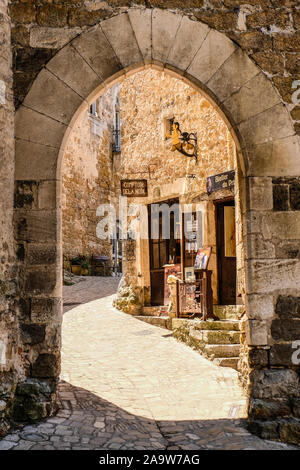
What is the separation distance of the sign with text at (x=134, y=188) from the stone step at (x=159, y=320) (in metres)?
2.30

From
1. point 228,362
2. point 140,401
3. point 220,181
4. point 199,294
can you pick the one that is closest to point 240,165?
point 140,401

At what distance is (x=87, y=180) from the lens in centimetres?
1587

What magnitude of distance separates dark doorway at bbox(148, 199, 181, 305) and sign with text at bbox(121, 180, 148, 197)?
716mm

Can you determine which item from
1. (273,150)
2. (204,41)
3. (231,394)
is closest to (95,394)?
(231,394)

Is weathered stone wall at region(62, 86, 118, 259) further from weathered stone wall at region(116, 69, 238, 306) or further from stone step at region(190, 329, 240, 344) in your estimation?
stone step at region(190, 329, 240, 344)

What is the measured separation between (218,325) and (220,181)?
2.32 meters

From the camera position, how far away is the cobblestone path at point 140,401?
3418mm

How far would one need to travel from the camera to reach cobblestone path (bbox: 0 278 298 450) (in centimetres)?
342

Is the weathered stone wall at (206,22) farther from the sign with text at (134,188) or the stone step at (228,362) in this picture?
the sign with text at (134,188)

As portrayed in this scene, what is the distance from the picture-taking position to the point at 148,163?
955cm

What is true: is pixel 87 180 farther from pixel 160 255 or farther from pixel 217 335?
pixel 217 335

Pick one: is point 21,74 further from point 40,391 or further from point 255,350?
point 255,350

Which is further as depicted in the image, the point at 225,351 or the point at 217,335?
the point at 217,335

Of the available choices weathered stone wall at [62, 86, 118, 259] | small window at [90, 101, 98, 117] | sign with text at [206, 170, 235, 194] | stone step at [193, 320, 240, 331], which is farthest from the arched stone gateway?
small window at [90, 101, 98, 117]
